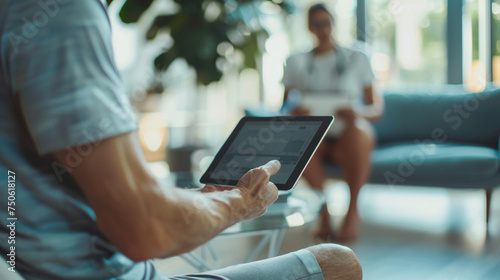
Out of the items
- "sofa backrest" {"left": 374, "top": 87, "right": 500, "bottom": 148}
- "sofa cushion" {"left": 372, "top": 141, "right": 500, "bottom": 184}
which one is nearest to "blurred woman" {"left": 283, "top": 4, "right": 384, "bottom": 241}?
"sofa cushion" {"left": 372, "top": 141, "right": 500, "bottom": 184}

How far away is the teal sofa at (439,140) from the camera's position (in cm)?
293

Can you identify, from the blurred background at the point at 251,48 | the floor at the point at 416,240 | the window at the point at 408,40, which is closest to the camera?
the floor at the point at 416,240

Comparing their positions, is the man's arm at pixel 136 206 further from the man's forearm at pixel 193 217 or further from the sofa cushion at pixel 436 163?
the sofa cushion at pixel 436 163

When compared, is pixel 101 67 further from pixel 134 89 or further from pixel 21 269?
pixel 134 89

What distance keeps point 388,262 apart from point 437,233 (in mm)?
670

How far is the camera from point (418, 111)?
371cm

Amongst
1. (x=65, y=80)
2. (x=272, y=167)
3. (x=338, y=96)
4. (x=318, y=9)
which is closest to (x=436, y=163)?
(x=338, y=96)

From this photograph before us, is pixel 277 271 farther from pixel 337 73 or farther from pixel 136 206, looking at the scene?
pixel 337 73

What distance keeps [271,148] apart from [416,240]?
2178 mm

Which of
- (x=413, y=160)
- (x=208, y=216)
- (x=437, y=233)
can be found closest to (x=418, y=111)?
(x=413, y=160)

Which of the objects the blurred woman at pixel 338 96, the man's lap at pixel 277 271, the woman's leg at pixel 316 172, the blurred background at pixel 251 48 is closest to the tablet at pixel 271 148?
the man's lap at pixel 277 271

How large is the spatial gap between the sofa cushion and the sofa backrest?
201mm

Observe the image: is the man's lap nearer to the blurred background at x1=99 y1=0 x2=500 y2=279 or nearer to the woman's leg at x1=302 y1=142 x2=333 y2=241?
the blurred background at x1=99 y1=0 x2=500 y2=279

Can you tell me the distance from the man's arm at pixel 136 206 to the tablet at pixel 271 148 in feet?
0.63
